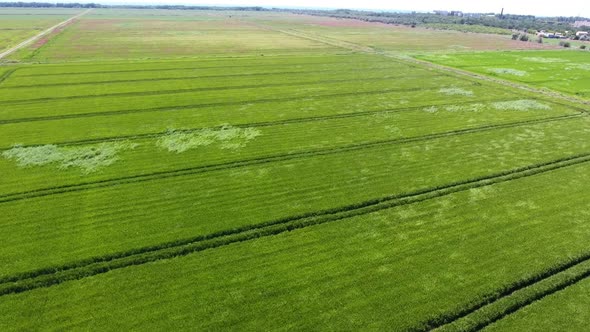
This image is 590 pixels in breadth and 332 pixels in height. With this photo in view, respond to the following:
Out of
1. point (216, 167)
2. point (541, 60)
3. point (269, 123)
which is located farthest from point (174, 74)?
point (541, 60)

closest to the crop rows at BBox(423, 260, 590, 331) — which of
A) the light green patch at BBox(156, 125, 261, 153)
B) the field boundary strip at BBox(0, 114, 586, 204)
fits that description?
the field boundary strip at BBox(0, 114, 586, 204)

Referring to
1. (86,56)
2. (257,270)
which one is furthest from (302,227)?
(86,56)

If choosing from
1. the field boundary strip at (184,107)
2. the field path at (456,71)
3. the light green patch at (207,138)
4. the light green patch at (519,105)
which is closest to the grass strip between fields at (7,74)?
the field boundary strip at (184,107)

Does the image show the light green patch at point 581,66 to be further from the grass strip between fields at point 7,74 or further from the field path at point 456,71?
the grass strip between fields at point 7,74

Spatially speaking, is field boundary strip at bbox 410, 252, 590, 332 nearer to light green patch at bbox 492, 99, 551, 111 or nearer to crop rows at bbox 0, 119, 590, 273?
crop rows at bbox 0, 119, 590, 273

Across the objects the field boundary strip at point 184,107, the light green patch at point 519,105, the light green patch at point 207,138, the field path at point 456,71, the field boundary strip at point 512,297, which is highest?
the field path at point 456,71

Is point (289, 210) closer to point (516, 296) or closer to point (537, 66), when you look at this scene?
point (516, 296)
